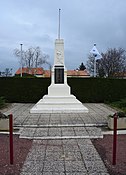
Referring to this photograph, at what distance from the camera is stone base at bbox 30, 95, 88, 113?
35.2 feet

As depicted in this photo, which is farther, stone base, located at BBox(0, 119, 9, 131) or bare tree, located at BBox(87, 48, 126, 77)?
bare tree, located at BBox(87, 48, 126, 77)

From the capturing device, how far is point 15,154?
4.91 meters

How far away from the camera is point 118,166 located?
423cm

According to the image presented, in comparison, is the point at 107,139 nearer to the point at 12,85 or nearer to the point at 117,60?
the point at 12,85

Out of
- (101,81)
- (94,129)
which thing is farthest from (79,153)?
(101,81)

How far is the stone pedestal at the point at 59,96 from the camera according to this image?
35.7ft

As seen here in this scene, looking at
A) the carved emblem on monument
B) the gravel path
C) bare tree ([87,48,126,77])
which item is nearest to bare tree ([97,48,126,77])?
bare tree ([87,48,126,77])

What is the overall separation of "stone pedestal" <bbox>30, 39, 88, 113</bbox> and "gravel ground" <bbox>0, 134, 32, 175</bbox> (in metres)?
4.54

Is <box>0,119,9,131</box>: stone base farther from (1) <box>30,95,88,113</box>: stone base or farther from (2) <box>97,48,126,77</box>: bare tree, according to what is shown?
(2) <box>97,48,126,77</box>: bare tree

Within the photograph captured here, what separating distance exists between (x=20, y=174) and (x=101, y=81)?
13.7 m

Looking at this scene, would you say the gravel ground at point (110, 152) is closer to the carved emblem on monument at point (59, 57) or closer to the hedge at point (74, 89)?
the carved emblem on monument at point (59, 57)

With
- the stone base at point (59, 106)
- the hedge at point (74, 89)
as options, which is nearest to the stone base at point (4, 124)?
the stone base at point (59, 106)

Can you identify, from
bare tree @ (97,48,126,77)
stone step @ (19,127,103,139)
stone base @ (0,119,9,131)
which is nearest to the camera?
stone step @ (19,127,103,139)

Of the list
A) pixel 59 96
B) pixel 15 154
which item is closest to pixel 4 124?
pixel 15 154
